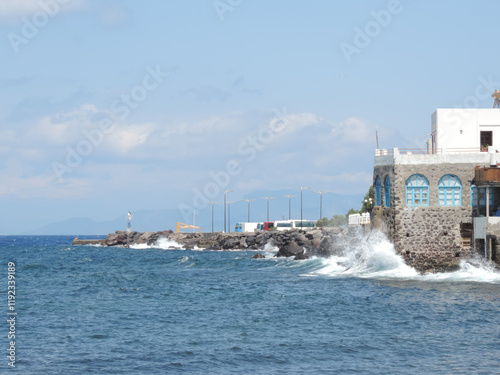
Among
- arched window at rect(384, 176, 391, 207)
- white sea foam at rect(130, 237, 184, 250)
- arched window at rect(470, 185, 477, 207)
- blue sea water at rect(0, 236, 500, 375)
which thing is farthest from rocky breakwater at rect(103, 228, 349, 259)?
arched window at rect(470, 185, 477, 207)

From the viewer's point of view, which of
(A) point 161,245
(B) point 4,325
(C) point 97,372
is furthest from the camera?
(A) point 161,245

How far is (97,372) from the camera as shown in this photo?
19.7 meters

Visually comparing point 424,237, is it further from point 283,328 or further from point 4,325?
point 4,325

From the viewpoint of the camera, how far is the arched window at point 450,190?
142ft

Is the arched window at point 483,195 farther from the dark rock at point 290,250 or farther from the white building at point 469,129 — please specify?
the dark rock at point 290,250

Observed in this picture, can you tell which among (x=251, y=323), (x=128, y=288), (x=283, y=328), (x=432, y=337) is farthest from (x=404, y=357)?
(x=128, y=288)

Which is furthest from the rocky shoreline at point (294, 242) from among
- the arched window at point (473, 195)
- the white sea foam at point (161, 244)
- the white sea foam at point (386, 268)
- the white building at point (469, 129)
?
the white building at point (469, 129)

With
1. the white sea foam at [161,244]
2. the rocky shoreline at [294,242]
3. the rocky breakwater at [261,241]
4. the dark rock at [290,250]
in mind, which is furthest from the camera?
the white sea foam at [161,244]

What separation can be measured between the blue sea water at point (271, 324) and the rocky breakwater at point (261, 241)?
22.9 metres

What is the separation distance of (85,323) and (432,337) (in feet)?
46.1

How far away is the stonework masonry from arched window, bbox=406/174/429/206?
215 millimetres

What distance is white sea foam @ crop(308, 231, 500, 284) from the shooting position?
41.1m

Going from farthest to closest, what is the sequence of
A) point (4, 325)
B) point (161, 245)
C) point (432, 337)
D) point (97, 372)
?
point (161, 245) → point (4, 325) → point (432, 337) → point (97, 372)

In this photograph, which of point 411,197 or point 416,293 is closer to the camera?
point 416,293
